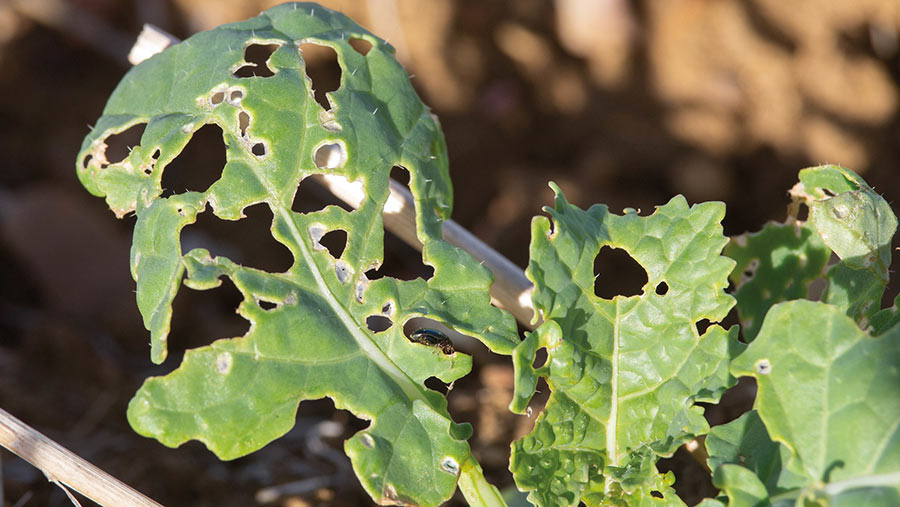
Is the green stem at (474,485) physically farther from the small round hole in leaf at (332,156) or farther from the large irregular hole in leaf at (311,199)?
the large irregular hole in leaf at (311,199)

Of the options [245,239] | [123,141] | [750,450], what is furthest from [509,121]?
[750,450]

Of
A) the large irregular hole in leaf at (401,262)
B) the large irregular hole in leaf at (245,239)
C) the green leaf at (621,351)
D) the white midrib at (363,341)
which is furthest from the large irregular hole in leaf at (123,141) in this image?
the green leaf at (621,351)

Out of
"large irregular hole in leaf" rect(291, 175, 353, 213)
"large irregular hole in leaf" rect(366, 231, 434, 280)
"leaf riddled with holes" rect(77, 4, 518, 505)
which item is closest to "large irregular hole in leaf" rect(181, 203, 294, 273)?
"large irregular hole in leaf" rect(291, 175, 353, 213)

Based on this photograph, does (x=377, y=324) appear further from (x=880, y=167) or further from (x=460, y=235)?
(x=880, y=167)

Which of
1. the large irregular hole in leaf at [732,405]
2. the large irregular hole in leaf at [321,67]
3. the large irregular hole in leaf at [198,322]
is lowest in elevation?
the large irregular hole in leaf at [198,322]

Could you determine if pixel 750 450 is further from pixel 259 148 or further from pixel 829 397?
pixel 259 148

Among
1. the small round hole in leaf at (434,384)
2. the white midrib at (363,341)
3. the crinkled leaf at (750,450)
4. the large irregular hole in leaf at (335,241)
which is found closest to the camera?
the crinkled leaf at (750,450)

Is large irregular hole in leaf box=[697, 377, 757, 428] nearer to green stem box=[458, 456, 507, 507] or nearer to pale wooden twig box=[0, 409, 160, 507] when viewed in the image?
green stem box=[458, 456, 507, 507]
